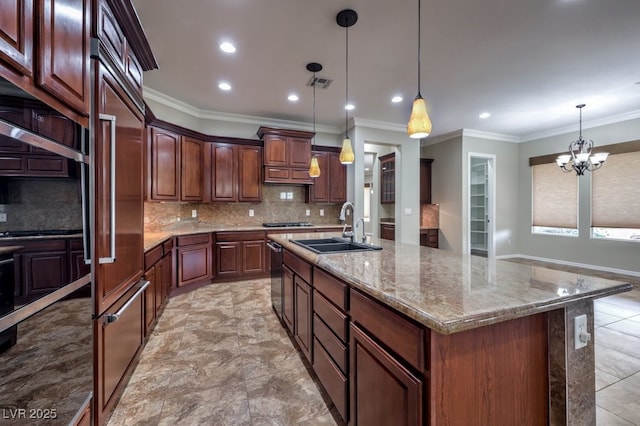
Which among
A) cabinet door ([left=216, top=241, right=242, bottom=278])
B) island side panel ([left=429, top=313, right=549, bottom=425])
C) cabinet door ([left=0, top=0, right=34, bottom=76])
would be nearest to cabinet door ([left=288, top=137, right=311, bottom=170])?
cabinet door ([left=216, top=241, right=242, bottom=278])

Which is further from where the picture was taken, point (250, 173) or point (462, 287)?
point (250, 173)

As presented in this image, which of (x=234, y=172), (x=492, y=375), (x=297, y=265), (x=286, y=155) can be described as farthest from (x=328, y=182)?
(x=492, y=375)

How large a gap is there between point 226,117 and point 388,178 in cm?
366

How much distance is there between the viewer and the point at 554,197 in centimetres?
582

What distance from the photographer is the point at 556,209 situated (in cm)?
579

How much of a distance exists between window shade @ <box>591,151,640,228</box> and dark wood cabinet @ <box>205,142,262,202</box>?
20.7ft

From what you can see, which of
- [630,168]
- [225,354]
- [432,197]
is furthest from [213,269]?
[630,168]

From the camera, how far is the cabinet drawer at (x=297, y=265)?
2.01 meters

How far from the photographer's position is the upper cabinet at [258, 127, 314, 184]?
187 inches

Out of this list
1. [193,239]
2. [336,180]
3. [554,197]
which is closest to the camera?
[193,239]

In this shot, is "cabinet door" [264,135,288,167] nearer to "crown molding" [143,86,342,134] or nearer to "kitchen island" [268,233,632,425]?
"crown molding" [143,86,342,134]

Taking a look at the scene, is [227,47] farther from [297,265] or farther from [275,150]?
[297,265]

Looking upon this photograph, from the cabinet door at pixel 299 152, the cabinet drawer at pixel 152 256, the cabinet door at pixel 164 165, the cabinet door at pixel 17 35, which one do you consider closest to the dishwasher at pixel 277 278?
the cabinet drawer at pixel 152 256

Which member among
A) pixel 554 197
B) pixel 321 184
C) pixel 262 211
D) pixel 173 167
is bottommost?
pixel 262 211
